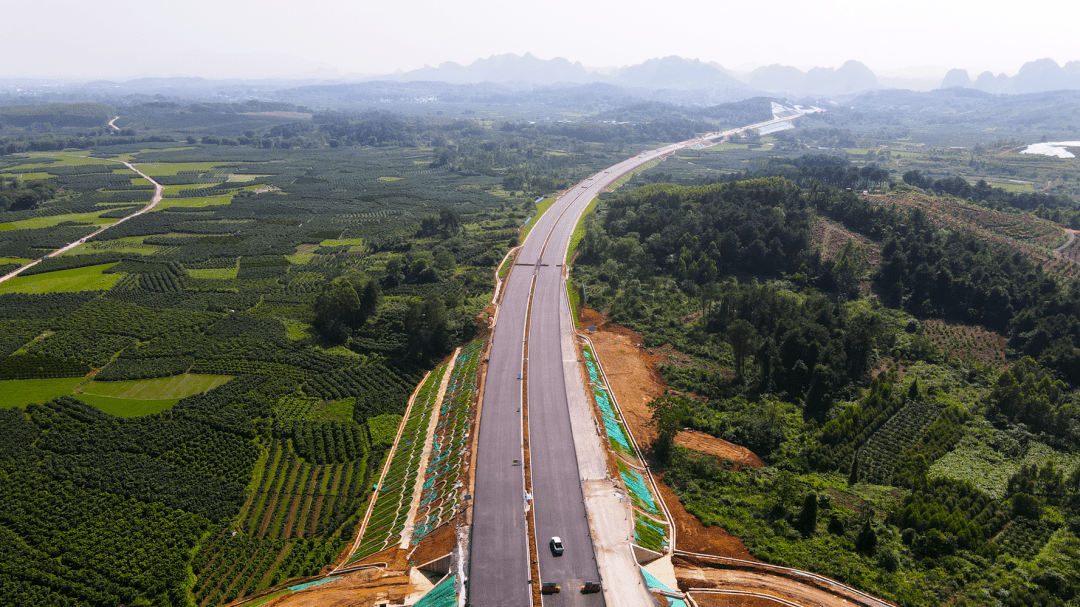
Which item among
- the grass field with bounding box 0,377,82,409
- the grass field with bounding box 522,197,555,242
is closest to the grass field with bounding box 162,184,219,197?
the grass field with bounding box 522,197,555,242

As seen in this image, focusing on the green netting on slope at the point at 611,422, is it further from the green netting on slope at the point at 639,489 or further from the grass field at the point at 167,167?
the grass field at the point at 167,167

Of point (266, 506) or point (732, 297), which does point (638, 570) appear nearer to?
point (266, 506)

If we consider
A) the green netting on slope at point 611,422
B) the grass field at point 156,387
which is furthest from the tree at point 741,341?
the grass field at point 156,387

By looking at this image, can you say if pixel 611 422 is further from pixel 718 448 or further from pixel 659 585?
pixel 659 585

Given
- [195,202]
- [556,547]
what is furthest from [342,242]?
[556,547]

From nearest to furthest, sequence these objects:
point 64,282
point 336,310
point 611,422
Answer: point 611,422 → point 336,310 → point 64,282

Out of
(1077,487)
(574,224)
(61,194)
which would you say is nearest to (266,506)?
(1077,487)

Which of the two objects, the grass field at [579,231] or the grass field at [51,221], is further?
the grass field at [51,221]
